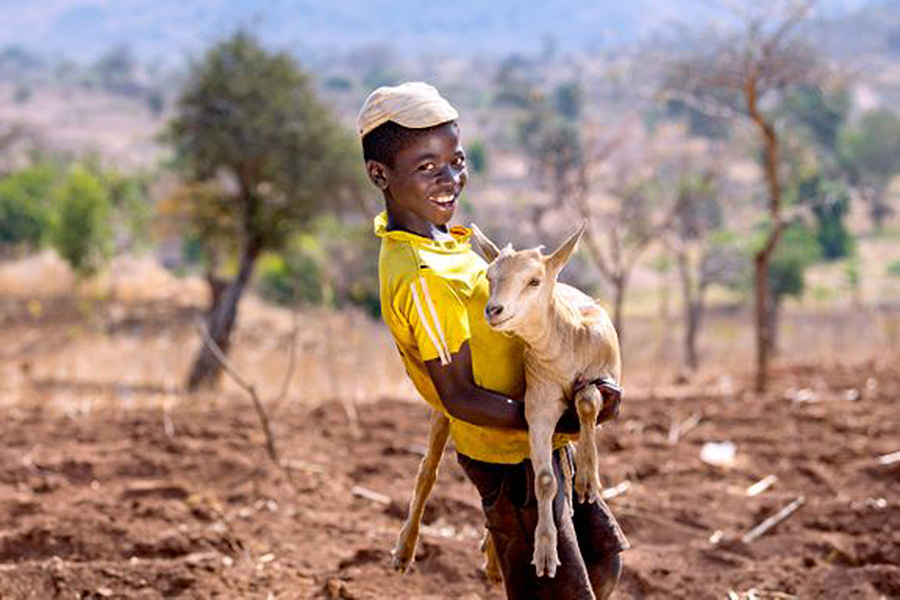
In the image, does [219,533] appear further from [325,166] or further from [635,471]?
[325,166]

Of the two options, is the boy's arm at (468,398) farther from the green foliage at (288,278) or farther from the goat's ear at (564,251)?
the green foliage at (288,278)

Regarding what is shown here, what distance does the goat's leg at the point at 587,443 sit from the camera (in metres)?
2.79

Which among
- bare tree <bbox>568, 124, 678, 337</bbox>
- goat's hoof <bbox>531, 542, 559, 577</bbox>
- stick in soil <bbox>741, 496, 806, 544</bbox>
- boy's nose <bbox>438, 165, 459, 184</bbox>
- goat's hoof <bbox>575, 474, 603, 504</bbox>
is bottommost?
stick in soil <bbox>741, 496, 806, 544</bbox>

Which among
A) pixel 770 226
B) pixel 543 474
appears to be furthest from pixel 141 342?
pixel 543 474

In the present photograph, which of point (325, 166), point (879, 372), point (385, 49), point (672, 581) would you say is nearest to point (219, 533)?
point (672, 581)

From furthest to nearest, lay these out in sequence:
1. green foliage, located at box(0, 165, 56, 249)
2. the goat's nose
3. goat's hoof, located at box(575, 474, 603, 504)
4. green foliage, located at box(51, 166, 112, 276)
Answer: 1. green foliage, located at box(0, 165, 56, 249)
2. green foliage, located at box(51, 166, 112, 276)
3. goat's hoof, located at box(575, 474, 603, 504)
4. the goat's nose

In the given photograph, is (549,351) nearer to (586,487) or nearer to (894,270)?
(586,487)

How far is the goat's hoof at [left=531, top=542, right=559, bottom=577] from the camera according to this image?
2.74 metres

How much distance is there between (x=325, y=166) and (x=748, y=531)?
40.6ft

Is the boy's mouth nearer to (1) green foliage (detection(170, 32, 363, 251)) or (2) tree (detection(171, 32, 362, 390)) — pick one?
(2) tree (detection(171, 32, 362, 390))

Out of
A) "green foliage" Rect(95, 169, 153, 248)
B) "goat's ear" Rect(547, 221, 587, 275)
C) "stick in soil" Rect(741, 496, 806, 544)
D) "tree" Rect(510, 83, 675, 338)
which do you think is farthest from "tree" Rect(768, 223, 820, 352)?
"goat's ear" Rect(547, 221, 587, 275)

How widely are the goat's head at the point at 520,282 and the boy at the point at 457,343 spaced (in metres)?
0.18

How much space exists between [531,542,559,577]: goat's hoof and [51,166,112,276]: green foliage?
23.5 metres

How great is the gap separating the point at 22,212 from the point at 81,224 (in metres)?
8.60
